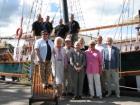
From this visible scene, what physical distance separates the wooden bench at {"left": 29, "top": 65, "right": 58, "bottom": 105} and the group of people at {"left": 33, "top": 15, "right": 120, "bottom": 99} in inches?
5.6

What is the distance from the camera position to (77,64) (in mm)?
12867

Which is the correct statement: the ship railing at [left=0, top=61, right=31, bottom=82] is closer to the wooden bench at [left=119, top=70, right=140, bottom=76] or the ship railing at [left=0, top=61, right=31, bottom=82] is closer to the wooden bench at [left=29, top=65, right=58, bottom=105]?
the wooden bench at [left=119, top=70, right=140, bottom=76]

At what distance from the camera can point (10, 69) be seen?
21.0 metres

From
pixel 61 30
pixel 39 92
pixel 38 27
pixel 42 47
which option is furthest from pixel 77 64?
pixel 38 27

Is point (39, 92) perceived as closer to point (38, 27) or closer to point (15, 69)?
point (38, 27)

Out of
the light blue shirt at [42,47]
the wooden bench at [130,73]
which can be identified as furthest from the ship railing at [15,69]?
the light blue shirt at [42,47]

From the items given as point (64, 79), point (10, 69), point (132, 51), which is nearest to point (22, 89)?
point (64, 79)

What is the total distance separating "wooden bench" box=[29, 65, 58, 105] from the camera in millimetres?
11500

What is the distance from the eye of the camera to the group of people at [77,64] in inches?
496

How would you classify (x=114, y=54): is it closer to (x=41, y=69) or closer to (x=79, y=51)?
(x=79, y=51)

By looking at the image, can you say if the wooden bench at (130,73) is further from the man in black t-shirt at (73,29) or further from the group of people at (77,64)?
the man in black t-shirt at (73,29)

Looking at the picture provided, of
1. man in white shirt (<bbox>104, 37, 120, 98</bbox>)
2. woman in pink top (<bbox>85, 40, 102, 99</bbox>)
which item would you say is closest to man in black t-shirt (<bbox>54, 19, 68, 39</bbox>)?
woman in pink top (<bbox>85, 40, 102, 99</bbox>)

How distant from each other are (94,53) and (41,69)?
5.39 ft

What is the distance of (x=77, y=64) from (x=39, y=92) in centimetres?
151
